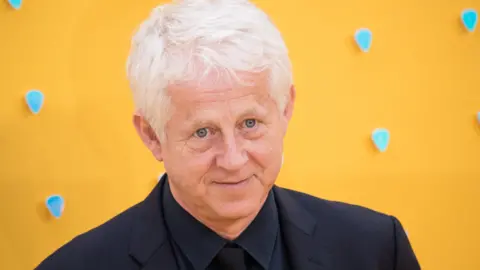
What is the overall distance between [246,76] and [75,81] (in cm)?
69

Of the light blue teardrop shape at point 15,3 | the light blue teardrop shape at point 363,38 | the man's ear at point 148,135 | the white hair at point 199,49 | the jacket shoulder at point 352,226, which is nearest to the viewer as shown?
the white hair at point 199,49

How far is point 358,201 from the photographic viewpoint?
1924 millimetres

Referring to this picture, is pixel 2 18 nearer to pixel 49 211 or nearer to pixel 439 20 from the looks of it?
pixel 49 211

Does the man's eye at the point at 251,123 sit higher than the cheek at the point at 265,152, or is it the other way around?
the man's eye at the point at 251,123

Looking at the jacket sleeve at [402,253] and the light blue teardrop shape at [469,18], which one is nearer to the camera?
the jacket sleeve at [402,253]

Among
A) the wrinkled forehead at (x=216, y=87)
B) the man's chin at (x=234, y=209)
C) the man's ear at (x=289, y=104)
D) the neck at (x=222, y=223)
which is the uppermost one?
the wrinkled forehead at (x=216, y=87)

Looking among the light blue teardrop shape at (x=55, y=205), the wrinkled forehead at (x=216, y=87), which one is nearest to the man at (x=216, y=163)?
the wrinkled forehead at (x=216, y=87)

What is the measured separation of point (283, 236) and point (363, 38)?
2.29 feet

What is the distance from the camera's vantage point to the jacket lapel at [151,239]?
1279 mm

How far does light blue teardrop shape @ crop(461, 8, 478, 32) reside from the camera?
190 centimetres

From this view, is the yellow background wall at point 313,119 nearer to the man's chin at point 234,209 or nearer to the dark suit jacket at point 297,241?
the dark suit jacket at point 297,241

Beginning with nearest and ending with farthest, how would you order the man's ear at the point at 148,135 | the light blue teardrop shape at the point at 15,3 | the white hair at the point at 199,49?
the white hair at the point at 199,49, the man's ear at the point at 148,135, the light blue teardrop shape at the point at 15,3

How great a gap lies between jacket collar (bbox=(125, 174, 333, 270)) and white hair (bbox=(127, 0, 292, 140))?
0.21 m

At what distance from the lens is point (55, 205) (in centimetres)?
171
